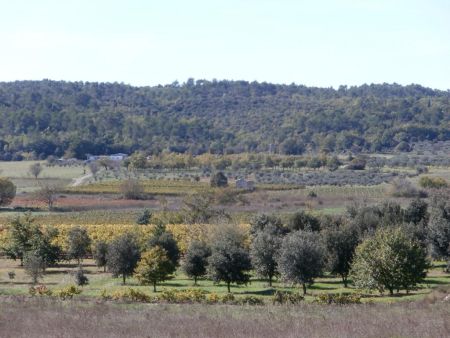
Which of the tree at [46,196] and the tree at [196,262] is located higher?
the tree at [196,262]

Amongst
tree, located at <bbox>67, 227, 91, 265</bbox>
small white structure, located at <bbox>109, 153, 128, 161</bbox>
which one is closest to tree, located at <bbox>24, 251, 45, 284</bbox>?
tree, located at <bbox>67, 227, 91, 265</bbox>

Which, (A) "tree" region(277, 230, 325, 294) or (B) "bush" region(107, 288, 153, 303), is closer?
(B) "bush" region(107, 288, 153, 303)

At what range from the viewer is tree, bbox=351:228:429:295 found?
44281mm

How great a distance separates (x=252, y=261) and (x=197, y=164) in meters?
107

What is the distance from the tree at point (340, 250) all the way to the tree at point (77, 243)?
19.9 meters

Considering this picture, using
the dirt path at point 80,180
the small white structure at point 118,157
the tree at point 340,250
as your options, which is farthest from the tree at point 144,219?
the small white structure at point 118,157

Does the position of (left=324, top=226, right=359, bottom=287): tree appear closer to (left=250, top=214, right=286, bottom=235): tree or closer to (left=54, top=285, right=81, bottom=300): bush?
(left=250, top=214, right=286, bottom=235): tree

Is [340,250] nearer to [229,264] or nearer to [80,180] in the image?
[229,264]

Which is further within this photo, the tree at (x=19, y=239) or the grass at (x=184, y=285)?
the tree at (x=19, y=239)

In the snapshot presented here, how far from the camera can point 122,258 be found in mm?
52344

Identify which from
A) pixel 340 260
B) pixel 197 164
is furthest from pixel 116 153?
pixel 340 260

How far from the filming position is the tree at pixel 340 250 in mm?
51281

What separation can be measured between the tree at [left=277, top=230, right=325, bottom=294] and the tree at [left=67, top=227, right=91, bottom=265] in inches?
814

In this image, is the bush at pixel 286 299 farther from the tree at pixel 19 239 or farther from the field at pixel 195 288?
the tree at pixel 19 239
